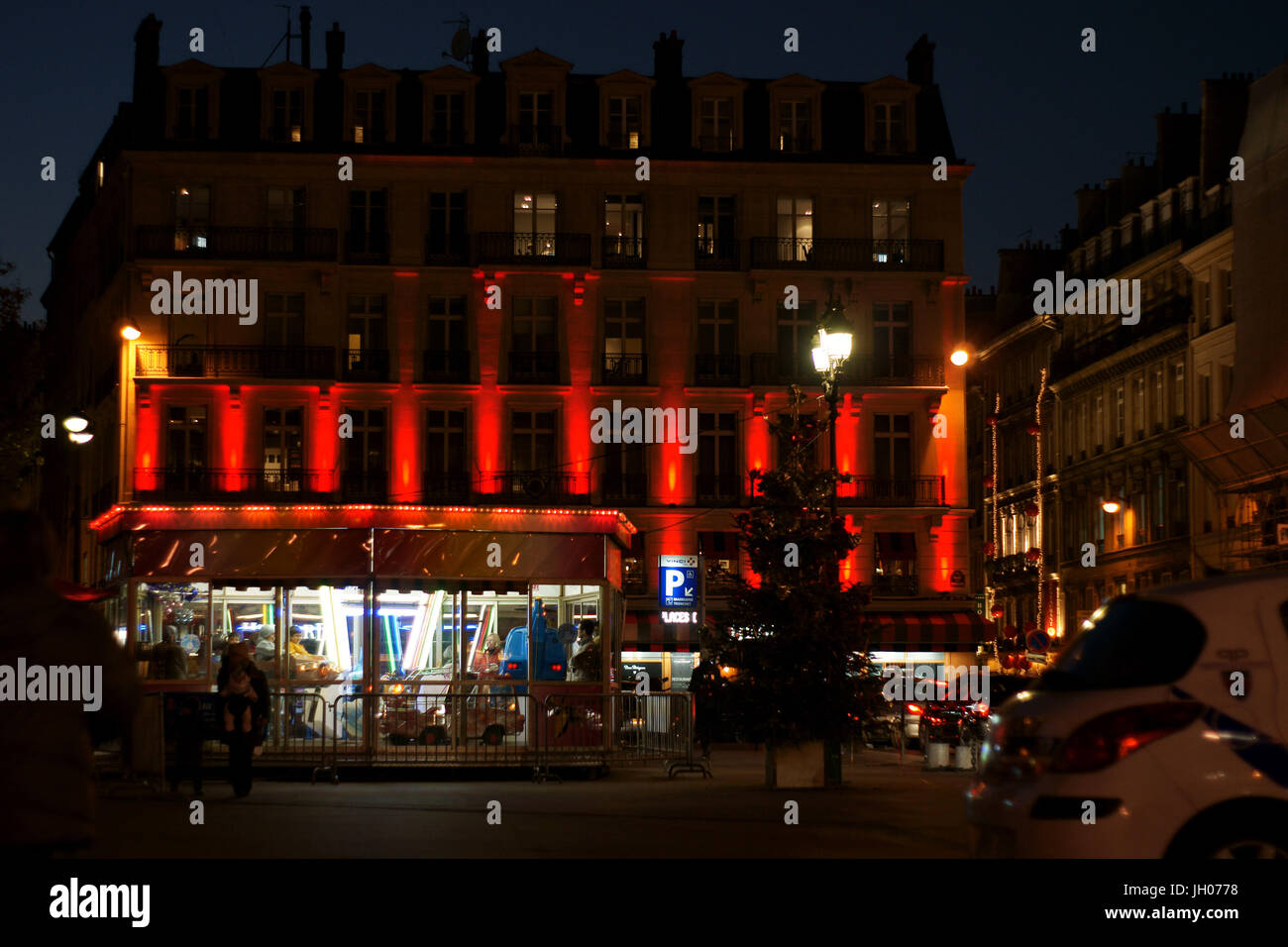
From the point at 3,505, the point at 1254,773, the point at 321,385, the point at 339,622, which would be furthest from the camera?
the point at 321,385

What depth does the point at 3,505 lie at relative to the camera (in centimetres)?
664

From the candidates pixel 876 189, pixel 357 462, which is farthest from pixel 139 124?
pixel 876 189

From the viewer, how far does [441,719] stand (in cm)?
2578

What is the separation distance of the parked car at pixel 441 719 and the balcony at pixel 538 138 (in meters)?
31.8

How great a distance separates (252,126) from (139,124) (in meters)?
3.47

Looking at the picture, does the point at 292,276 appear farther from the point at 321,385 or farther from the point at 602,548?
the point at 602,548

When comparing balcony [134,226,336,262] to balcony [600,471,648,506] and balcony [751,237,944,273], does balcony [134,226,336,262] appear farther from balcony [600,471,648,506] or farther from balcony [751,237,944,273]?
balcony [751,237,944,273]

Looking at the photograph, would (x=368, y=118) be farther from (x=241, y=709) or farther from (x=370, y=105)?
(x=241, y=709)

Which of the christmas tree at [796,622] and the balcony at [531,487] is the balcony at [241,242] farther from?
the christmas tree at [796,622]

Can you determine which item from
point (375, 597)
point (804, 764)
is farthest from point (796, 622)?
point (375, 597)

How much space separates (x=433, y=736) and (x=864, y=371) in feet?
104

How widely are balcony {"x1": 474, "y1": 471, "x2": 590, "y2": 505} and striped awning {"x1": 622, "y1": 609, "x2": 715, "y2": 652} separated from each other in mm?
3812

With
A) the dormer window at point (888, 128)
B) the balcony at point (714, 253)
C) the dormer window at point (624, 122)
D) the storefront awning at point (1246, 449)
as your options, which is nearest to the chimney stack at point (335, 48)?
the dormer window at point (624, 122)
